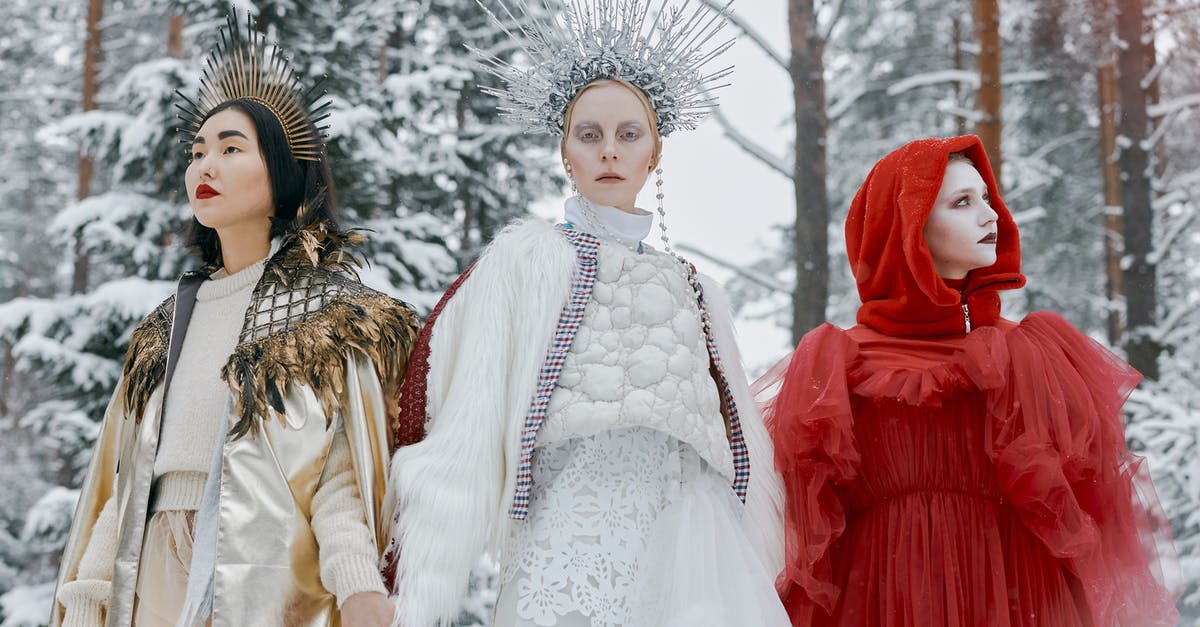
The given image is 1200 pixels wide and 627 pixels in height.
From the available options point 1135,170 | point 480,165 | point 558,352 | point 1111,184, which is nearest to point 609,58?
point 558,352

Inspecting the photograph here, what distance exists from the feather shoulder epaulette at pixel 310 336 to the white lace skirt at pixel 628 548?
581mm

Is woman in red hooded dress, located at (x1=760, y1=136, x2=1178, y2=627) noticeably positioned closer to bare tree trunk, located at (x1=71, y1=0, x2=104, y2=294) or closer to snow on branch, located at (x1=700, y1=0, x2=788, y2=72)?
snow on branch, located at (x1=700, y1=0, x2=788, y2=72)

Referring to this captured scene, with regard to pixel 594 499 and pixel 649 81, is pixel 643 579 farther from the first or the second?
pixel 649 81

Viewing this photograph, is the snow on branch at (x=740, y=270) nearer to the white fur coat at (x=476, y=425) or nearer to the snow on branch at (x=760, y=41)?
the snow on branch at (x=760, y=41)

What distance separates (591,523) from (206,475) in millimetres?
1120

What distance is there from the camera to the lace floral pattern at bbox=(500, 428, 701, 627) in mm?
2889

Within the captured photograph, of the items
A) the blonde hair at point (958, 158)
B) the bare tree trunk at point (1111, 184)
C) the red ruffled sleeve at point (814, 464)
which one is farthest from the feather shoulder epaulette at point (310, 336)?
the bare tree trunk at point (1111, 184)

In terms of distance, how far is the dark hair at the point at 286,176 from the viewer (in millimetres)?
3400

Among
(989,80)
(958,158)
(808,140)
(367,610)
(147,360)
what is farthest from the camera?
(808,140)

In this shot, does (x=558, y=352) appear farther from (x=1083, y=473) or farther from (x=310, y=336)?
(x=1083, y=473)

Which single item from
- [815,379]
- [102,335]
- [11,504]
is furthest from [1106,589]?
[11,504]

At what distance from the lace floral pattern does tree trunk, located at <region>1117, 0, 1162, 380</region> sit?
27.5 feet

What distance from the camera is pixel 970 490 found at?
3324 mm

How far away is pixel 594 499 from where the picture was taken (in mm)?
3033
